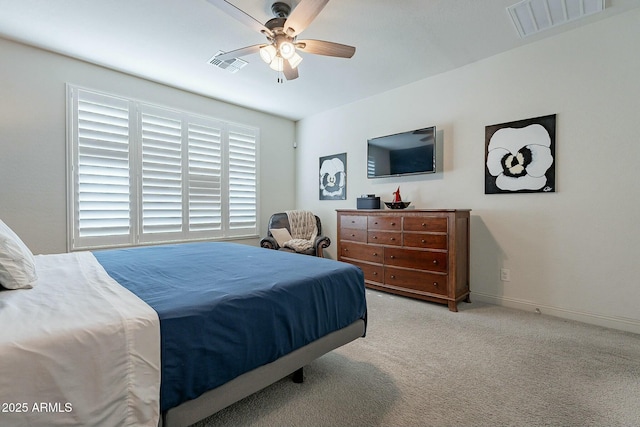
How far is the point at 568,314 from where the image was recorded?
2781 millimetres

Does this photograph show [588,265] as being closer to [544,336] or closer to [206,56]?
[544,336]

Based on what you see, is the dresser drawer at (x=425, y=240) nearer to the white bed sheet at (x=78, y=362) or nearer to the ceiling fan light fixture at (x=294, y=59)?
the ceiling fan light fixture at (x=294, y=59)

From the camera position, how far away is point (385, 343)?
7.59ft

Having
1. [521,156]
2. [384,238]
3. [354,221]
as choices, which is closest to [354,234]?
[354,221]

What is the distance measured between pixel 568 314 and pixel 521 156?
163 centimetres

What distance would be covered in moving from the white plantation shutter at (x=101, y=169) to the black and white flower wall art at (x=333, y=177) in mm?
2870

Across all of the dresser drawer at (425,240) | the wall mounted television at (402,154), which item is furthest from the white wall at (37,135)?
the dresser drawer at (425,240)

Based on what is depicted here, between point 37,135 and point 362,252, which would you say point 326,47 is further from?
point 37,135

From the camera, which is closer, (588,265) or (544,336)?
(544,336)

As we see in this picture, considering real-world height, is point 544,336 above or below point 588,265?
below

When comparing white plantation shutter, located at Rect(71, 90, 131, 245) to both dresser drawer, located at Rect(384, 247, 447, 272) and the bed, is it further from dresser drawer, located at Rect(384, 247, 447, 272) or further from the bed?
dresser drawer, located at Rect(384, 247, 447, 272)

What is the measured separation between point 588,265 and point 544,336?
880 millimetres

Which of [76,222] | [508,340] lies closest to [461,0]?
[508,340]

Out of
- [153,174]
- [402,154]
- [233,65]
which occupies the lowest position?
[153,174]
